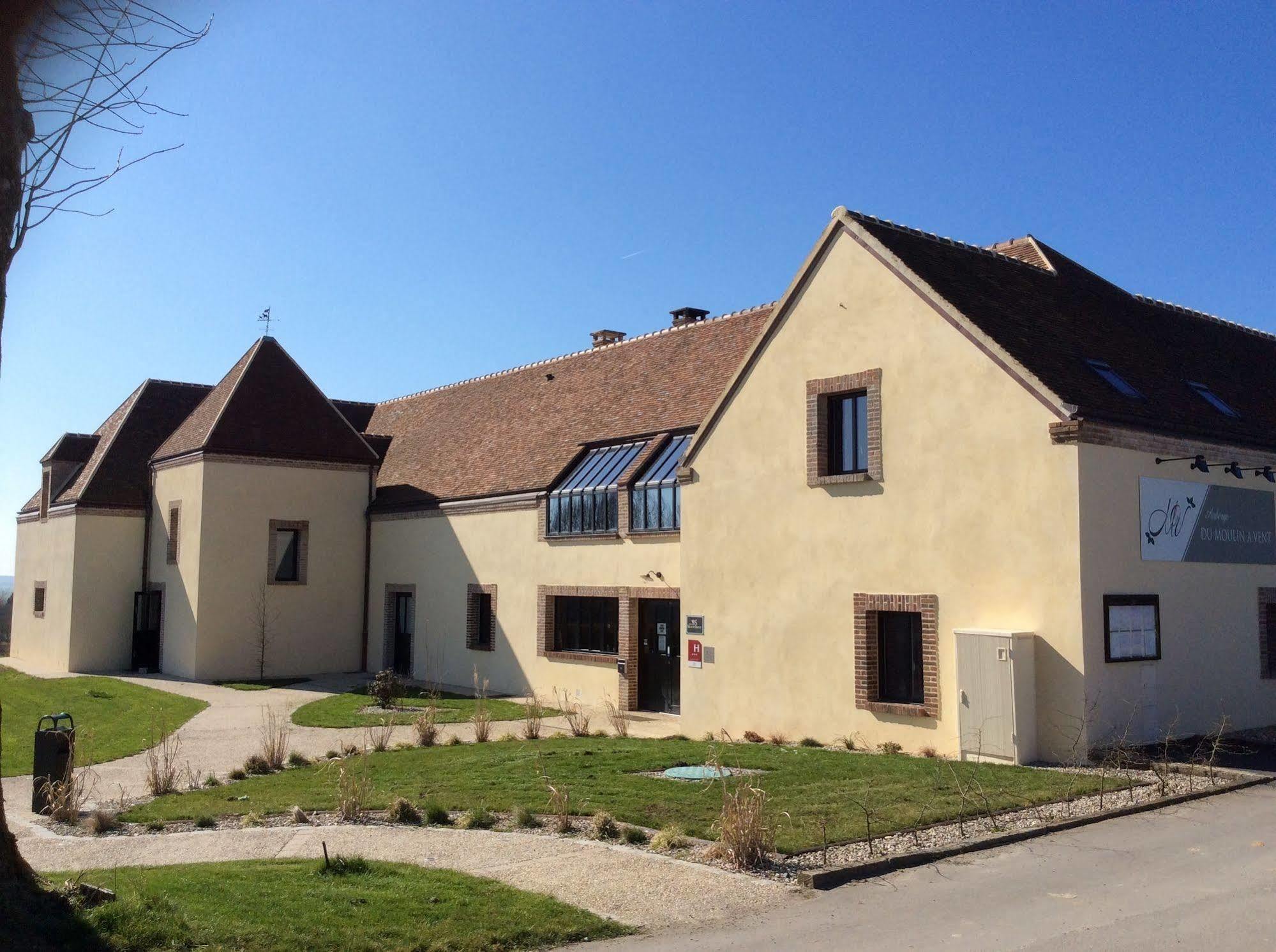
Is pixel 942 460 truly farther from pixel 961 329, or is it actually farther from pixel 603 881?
pixel 603 881

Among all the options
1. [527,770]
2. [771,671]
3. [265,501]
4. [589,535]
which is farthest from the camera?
[265,501]

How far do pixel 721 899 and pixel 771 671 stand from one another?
940cm

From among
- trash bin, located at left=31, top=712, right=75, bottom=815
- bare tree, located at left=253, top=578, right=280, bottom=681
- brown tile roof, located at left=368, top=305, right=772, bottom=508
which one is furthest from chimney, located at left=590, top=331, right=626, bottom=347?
trash bin, located at left=31, top=712, right=75, bottom=815

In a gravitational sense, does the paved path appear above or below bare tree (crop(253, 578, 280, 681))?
below

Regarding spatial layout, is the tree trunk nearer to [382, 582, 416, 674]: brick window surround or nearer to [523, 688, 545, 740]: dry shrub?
[523, 688, 545, 740]: dry shrub

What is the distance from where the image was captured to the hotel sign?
14969 mm

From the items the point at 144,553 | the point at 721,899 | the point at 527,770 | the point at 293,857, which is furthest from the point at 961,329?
the point at 144,553

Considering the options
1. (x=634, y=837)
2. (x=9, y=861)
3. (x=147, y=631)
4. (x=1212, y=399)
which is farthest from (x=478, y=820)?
(x=147, y=631)

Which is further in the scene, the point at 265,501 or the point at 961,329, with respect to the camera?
the point at 265,501

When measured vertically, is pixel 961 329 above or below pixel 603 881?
above

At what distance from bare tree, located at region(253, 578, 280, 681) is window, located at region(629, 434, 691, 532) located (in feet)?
40.4

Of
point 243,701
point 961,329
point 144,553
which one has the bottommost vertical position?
point 243,701

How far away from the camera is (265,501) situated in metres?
29.8

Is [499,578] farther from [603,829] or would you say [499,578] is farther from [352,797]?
[603,829]
